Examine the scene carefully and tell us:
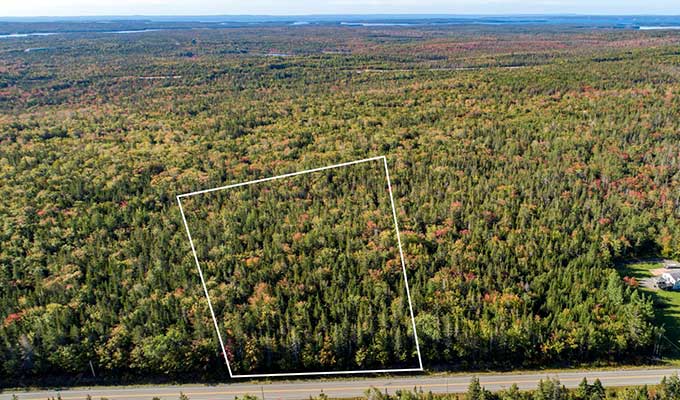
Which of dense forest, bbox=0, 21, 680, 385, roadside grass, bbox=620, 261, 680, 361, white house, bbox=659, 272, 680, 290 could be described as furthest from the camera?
white house, bbox=659, 272, 680, 290

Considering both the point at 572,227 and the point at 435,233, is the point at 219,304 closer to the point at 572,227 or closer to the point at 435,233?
the point at 435,233

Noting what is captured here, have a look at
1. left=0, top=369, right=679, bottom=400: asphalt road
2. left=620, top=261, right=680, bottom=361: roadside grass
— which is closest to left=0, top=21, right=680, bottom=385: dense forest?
left=0, top=369, right=679, bottom=400: asphalt road

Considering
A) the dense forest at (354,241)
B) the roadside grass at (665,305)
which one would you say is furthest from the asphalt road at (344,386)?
the roadside grass at (665,305)

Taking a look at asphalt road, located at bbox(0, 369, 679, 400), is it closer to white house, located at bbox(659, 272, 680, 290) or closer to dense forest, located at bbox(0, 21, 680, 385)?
dense forest, located at bbox(0, 21, 680, 385)

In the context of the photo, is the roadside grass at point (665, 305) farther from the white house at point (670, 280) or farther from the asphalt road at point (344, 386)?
the asphalt road at point (344, 386)

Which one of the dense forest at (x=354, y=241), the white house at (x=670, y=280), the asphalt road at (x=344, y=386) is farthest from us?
the white house at (x=670, y=280)
